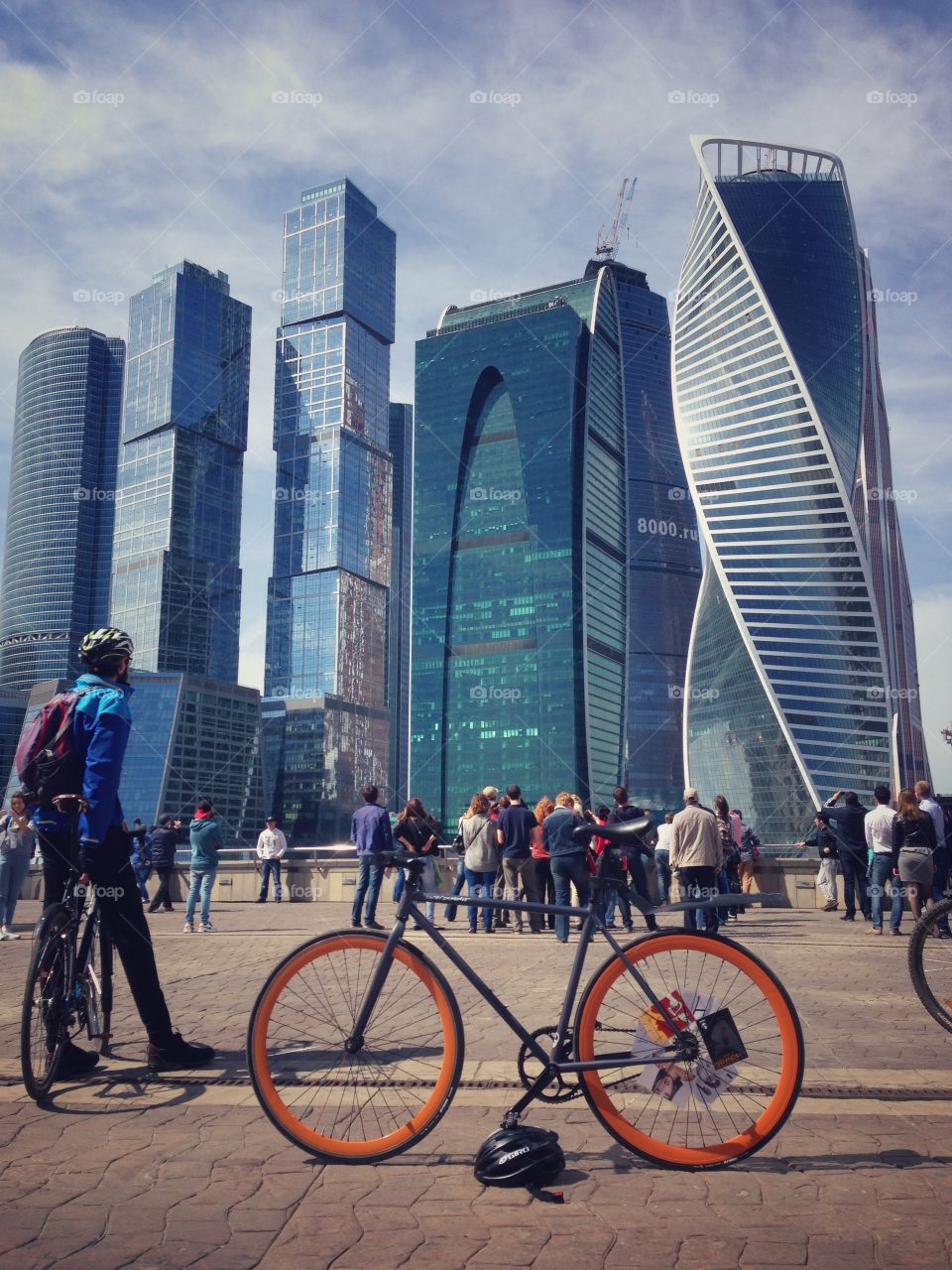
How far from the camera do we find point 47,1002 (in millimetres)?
4844

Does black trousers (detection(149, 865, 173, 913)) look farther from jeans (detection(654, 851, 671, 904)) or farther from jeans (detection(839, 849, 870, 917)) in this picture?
jeans (detection(839, 849, 870, 917))

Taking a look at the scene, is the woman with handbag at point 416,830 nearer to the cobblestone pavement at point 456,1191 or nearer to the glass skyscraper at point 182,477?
the cobblestone pavement at point 456,1191

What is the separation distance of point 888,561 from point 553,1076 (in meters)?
125

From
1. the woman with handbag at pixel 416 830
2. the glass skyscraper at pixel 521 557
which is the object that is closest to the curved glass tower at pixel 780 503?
the glass skyscraper at pixel 521 557

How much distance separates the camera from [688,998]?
12.6 ft

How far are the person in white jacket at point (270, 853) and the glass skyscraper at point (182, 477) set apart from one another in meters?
136

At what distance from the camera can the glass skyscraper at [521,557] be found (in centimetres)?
13950

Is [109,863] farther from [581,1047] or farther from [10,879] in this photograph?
[10,879]

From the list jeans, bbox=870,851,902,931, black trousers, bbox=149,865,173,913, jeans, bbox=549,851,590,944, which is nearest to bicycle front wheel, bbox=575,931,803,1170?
jeans, bbox=549,851,590,944

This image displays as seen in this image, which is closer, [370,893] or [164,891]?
[370,893]

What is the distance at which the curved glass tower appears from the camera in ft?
354

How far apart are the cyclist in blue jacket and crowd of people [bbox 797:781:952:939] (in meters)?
9.73

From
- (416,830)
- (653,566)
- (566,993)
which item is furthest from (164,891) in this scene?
(653,566)

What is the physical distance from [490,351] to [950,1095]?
15641 cm
